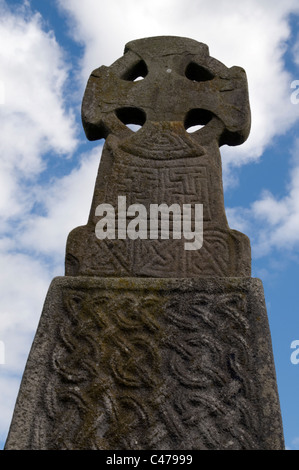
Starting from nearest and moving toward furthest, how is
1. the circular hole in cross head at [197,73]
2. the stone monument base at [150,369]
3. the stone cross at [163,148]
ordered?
1. the stone monument base at [150,369]
2. the stone cross at [163,148]
3. the circular hole in cross head at [197,73]

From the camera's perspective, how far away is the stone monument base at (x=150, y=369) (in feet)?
8.39

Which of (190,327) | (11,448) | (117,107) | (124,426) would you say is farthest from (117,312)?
(117,107)

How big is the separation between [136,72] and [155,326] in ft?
7.29

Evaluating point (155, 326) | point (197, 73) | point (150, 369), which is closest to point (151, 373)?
point (150, 369)

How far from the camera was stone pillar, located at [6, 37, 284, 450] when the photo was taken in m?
2.57

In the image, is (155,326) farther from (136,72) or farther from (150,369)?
(136,72)

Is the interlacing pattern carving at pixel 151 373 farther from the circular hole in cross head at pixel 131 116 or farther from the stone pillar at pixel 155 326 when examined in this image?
the circular hole in cross head at pixel 131 116

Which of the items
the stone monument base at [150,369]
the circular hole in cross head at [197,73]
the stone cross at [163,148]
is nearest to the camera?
the stone monument base at [150,369]

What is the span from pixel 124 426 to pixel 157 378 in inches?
11.2

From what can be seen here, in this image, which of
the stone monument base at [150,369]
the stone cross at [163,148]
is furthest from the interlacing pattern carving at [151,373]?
the stone cross at [163,148]

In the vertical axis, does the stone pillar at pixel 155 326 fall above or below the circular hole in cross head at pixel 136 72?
below

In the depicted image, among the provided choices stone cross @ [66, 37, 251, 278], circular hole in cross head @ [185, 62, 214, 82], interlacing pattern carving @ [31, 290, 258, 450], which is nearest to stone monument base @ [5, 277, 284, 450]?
interlacing pattern carving @ [31, 290, 258, 450]

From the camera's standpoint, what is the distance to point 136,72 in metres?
4.16

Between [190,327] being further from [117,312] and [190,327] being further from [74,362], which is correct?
[74,362]
